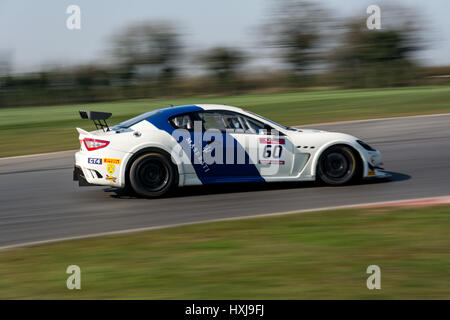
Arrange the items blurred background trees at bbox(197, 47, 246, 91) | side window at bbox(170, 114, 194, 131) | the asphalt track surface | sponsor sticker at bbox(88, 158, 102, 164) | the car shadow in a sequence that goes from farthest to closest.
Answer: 1. blurred background trees at bbox(197, 47, 246, 91)
2. the car shadow
3. side window at bbox(170, 114, 194, 131)
4. sponsor sticker at bbox(88, 158, 102, 164)
5. the asphalt track surface

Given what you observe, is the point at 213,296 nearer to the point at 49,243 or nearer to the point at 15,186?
the point at 49,243

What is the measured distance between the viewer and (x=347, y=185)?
30.1 feet

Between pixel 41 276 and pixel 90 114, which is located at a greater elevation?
pixel 90 114

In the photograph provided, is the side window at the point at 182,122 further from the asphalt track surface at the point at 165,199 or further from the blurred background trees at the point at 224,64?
the blurred background trees at the point at 224,64

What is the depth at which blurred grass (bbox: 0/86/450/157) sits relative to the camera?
56.3 feet

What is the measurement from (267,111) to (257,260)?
1686 centimetres

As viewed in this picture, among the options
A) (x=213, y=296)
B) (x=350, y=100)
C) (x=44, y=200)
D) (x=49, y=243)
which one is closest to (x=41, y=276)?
(x=49, y=243)

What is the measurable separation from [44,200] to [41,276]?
400cm

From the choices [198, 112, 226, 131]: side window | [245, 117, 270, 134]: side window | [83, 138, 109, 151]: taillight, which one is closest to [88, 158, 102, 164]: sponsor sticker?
[83, 138, 109, 151]: taillight

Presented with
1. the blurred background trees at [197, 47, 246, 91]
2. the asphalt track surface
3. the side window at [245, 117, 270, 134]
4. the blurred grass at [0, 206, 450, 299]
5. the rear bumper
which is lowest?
the blurred grass at [0, 206, 450, 299]

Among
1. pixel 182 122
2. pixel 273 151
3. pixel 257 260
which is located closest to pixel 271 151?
pixel 273 151

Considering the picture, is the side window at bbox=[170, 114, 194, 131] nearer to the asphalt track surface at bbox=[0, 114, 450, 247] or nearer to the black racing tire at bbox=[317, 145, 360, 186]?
the asphalt track surface at bbox=[0, 114, 450, 247]

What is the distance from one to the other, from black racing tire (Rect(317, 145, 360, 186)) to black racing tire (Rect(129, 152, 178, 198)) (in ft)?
7.24
